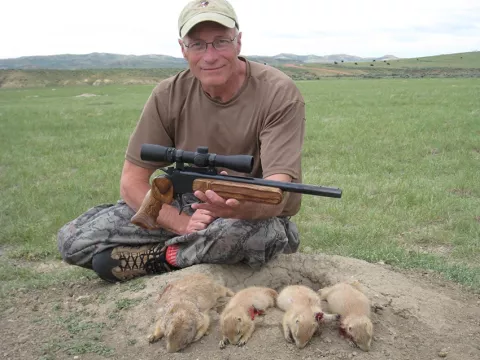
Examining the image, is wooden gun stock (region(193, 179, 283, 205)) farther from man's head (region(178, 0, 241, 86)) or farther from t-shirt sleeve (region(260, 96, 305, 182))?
man's head (region(178, 0, 241, 86))

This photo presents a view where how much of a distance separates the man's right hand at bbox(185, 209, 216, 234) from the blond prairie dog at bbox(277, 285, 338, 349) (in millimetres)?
1275

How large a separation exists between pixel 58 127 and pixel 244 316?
1836 cm

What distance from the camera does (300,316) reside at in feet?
12.5

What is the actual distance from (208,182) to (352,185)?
6.62 metres

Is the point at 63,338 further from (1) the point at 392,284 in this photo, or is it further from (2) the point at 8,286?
(1) the point at 392,284

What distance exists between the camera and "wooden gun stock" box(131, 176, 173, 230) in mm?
4488

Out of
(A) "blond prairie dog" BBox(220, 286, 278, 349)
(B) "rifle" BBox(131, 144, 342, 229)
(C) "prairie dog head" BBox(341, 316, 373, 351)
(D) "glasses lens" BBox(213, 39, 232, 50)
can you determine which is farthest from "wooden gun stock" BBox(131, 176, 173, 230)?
(C) "prairie dog head" BBox(341, 316, 373, 351)

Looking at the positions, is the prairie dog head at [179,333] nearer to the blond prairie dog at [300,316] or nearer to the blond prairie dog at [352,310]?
the blond prairie dog at [300,316]

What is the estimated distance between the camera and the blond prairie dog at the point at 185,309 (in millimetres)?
3824

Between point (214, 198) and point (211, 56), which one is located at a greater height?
point (211, 56)

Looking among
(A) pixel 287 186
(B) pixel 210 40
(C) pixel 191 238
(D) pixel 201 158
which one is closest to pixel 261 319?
(A) pixel 287 186

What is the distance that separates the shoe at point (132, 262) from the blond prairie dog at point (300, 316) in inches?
69.0

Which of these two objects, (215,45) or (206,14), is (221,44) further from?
(206,14)

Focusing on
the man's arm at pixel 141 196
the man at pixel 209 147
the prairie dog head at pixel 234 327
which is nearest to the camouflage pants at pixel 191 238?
the man at pixel 209 147
